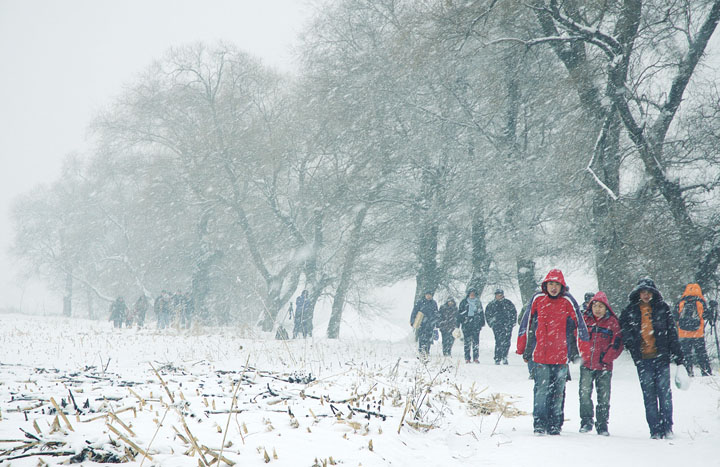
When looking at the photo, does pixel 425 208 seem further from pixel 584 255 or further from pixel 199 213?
pixel 199 213

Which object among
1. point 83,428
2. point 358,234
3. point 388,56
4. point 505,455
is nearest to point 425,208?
point 358,234

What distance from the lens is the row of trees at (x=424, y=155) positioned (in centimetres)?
1038

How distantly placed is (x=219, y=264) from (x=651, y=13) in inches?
844

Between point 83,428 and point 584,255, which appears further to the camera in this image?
point 584,255

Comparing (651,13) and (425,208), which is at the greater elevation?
(651,13)

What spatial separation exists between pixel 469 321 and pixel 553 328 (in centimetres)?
774

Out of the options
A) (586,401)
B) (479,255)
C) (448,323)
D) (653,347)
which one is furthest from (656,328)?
(479,255)

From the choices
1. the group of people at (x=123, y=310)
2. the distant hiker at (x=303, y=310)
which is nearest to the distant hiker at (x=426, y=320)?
the distant hiker at (x=303, y=310)

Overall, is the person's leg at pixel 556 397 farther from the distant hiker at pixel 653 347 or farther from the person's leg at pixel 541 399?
the distant hiker at pixel 653 347

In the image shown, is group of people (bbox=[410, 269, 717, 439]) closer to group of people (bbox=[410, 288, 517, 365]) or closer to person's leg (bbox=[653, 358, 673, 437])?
person's leg (bbox=[653, 358, 673, 437])

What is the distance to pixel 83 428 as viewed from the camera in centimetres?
389

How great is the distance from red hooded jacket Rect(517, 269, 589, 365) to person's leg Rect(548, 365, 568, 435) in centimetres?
11

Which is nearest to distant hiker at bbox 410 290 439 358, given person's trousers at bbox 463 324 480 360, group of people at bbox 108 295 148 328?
person's trousers at bbox 463 324 480 360

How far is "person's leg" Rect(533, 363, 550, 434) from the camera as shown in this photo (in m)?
5.50
